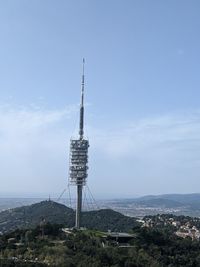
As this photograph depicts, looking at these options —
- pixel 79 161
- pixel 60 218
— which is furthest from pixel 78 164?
pixel 60 218

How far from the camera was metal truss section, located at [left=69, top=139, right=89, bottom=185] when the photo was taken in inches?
3450

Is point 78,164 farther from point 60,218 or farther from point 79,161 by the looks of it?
point 60,218

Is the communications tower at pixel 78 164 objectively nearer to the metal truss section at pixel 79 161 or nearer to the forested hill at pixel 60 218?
the metal truss section at pixel 79 161

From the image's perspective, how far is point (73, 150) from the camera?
88.3 meters

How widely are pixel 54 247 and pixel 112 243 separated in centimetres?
1143

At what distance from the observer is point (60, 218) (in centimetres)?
10988

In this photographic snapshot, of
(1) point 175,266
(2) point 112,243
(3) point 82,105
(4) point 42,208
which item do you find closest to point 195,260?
(1) point 175,266

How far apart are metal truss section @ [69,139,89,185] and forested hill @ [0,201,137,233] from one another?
12.8m

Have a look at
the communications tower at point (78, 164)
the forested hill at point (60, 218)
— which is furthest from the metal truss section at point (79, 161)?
the forested hill at point (60, 218)

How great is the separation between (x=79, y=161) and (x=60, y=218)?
25830mm

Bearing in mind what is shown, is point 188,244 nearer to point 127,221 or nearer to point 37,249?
point 37,249

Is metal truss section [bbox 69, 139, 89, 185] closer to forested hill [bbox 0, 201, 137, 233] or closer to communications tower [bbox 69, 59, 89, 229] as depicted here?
communications tower [bbox 69, 59, 89, 229]

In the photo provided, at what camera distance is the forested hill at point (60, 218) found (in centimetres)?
10444

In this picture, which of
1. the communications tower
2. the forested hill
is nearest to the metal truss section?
the communications tower
